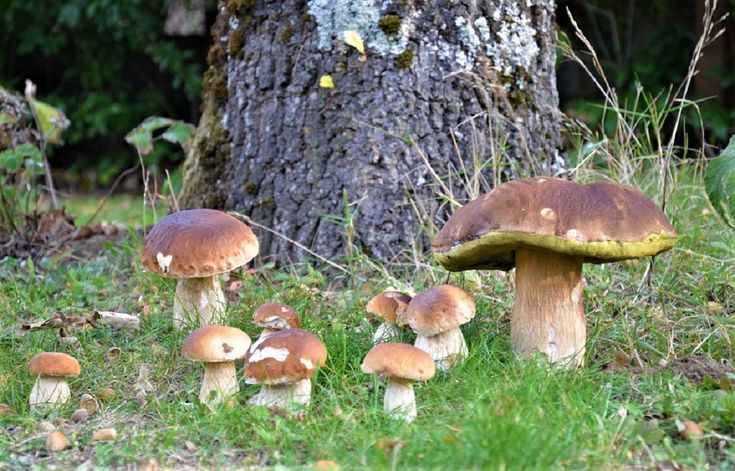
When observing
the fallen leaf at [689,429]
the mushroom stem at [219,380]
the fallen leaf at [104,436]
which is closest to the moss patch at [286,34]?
the mushroom stem at [219,380]

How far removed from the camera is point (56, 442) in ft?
9.06

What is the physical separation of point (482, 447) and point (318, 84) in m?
2.56

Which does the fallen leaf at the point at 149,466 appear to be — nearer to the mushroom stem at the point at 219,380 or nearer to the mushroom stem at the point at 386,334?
the mushroom stem at the point at 219,380

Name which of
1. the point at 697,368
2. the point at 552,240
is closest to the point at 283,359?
the point at 552,240

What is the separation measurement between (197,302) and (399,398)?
1254mm

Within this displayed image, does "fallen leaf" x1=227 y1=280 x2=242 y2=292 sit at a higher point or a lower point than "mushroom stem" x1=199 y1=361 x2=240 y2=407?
lower

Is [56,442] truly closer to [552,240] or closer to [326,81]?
[552,240]

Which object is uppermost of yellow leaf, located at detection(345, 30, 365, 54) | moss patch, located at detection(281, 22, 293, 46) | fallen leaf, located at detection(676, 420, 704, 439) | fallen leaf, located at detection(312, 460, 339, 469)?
moss patch, located at detection(281, 22, 293, 46)

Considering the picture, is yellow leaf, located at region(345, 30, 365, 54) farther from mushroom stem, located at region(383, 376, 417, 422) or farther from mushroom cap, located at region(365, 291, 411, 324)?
mushroom stem, located at region(383, 376, 417, 422)

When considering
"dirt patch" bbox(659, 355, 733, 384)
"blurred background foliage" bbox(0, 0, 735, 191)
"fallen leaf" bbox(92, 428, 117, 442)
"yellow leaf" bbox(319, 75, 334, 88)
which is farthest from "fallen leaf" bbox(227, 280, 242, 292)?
"blurred background foliage" bbox(0, 0, 735, 191)

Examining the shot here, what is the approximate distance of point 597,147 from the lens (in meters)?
4.46

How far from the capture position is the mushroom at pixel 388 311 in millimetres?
3361

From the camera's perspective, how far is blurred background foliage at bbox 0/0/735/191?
854 centimetres

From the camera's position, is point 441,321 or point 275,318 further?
point 275,318
